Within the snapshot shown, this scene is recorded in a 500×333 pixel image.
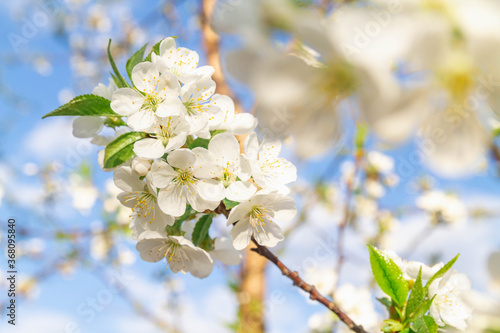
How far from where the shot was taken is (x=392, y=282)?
59 centimetres

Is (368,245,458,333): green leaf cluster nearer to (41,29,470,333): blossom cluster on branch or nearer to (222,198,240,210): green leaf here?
(41,29,470,333): blossom cluster on branch

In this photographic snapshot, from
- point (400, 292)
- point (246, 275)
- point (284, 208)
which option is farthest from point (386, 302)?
point (246, 275)

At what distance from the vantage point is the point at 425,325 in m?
0.54

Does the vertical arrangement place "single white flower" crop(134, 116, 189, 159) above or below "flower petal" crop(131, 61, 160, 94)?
below

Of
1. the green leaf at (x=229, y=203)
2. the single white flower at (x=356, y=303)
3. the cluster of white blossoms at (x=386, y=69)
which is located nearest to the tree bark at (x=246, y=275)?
the single white flower at (x=356, y=303)

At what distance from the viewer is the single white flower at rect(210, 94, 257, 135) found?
0.62 metres

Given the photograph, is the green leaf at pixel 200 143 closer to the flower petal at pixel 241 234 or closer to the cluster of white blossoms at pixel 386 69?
the flower petal at pixel 241 234

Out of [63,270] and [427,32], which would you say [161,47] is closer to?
[427,32]

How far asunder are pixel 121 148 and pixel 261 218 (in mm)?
245

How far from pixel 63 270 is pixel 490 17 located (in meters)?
3.27

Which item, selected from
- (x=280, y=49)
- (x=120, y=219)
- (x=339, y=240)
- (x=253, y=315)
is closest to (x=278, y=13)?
(x=280, y=49)

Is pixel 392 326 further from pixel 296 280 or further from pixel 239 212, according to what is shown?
pixel 239 212

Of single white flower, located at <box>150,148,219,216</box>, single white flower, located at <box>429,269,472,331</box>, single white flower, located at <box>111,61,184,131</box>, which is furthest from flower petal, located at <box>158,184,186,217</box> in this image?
single white flower, located at <box>429,269,472,331</box>

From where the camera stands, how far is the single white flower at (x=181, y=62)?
599 mm
